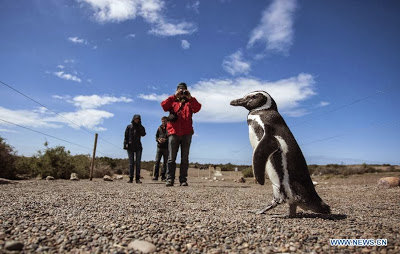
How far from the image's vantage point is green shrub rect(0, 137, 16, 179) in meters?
11.6

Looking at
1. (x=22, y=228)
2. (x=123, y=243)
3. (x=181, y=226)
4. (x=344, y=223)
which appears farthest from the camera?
(x=344, y=223)

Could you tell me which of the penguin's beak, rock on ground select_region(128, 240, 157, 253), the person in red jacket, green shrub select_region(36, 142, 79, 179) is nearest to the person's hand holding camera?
the person in red jacket

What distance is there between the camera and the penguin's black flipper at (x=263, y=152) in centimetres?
342

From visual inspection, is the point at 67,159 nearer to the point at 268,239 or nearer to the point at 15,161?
the point at 15,161

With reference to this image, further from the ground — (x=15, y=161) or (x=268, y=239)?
(x=15, y=161)

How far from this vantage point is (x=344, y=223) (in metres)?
3.12

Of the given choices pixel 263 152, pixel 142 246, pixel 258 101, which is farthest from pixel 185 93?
pixel 142 246

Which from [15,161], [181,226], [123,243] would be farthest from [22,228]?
[15,161]

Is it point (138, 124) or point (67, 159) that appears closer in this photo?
point (138, 124)

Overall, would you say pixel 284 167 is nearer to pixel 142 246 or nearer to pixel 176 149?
pixel 142 246

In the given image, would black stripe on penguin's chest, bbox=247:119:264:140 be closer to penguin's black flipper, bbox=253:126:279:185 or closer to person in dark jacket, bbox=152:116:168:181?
penguin's black flipper, bbox=253:126:279:185

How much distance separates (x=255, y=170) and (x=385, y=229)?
1499 mm

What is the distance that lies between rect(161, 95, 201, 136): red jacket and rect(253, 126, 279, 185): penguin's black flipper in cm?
464

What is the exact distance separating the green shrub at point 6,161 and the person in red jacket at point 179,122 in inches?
329
